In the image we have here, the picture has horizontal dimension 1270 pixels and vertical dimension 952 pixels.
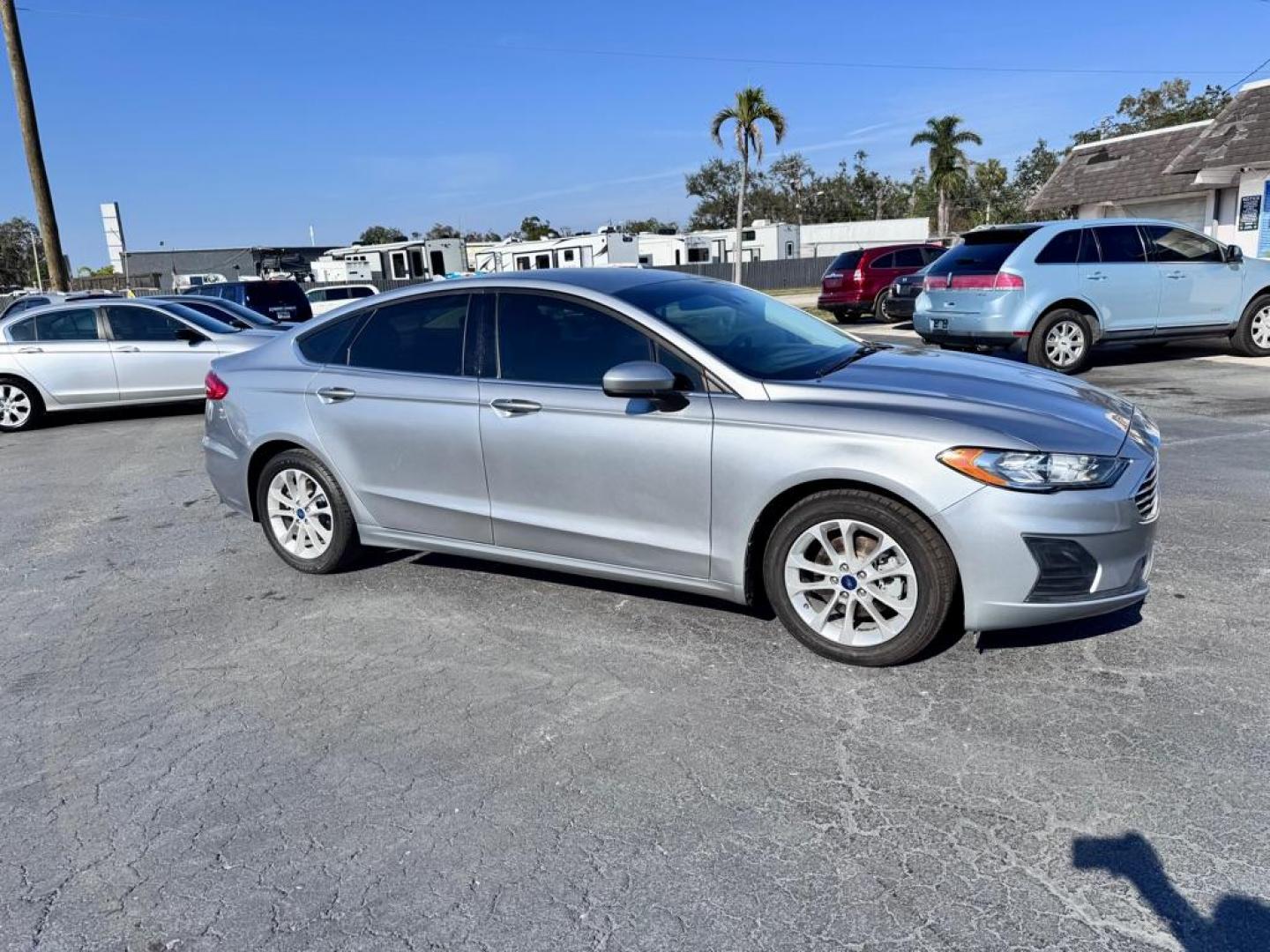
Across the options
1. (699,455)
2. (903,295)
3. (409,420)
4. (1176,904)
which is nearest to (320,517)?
(409,420)

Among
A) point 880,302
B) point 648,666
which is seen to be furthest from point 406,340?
point 880,302

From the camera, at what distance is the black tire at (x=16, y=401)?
1163 centimetres

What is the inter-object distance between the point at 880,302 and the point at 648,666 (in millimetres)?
17292

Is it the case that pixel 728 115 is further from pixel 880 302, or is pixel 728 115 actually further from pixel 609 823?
pixel 609 823

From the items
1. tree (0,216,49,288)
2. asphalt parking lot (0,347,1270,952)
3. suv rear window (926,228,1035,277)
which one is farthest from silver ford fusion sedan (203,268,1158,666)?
tree (0,216,49,288)

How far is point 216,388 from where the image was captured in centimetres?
552

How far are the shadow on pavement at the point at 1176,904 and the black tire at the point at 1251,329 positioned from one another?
11.2 meters

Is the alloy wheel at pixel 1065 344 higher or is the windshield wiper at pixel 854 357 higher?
the windshield wiper at pixel 854 357

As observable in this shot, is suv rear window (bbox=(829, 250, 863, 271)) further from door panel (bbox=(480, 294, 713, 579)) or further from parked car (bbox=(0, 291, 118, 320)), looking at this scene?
door panel (bbox=(480, 294, 713, 579))

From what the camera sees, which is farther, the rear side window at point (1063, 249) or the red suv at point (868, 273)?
the red suv at point (868, 273)

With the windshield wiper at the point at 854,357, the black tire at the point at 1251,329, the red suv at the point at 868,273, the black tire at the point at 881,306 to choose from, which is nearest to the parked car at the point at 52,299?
the windshield wiper at the point at 854,357

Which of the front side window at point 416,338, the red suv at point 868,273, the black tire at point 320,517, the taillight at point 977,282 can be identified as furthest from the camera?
the red suv at point 868,273

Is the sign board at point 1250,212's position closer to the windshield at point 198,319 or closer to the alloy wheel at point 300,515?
the windshield at point 198,319

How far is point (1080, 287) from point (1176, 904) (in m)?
9.62
